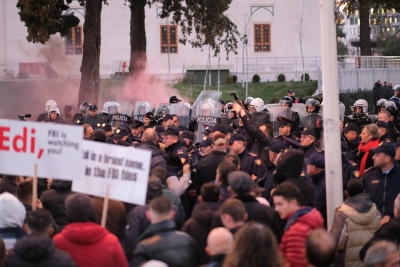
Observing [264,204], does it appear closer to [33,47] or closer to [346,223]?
[346,223]

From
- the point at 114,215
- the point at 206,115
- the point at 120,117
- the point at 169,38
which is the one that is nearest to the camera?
the point at 114,215

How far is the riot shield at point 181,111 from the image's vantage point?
18.5 metres

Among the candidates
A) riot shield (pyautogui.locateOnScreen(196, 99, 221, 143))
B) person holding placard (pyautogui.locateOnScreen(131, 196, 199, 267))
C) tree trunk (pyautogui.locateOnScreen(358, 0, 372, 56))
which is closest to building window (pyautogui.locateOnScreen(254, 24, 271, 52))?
tree trunk (pyautogui.locateOnScreen(358, 0, 372, 56))

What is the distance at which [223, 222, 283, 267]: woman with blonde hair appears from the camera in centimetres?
583

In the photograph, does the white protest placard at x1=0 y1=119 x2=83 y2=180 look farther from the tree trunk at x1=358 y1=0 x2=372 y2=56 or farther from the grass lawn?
the grass lawn

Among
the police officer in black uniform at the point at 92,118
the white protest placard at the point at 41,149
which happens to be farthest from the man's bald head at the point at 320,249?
the police officer in black uniform at the point at 92,118

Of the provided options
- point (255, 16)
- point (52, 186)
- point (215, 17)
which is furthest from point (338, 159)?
point (255, 16)

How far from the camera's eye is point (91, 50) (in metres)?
29.4

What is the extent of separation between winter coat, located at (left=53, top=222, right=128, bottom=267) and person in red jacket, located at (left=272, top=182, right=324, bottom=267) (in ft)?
4.35

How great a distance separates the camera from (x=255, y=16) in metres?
61.6

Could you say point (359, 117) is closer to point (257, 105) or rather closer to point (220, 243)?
point (257, 105)

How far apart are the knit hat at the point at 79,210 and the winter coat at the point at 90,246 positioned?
5cm

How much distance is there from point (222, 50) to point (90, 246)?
51537mm

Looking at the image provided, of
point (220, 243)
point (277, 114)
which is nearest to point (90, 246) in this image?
point (220, 243)
